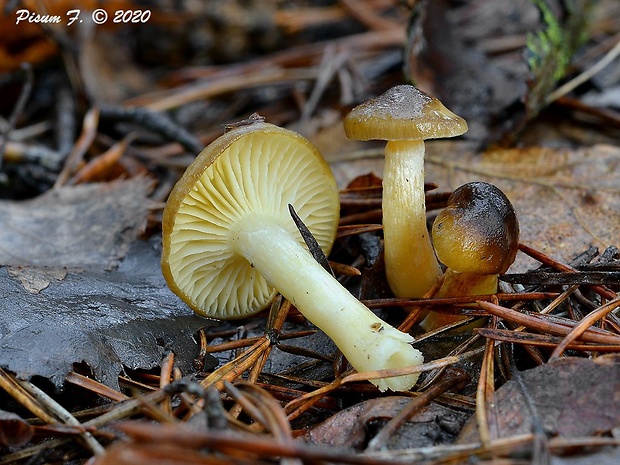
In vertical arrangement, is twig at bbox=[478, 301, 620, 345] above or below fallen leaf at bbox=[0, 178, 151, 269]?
below

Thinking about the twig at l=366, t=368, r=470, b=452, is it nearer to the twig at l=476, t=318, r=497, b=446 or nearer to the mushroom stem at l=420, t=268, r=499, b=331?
the twig at l=476, t=318, r=497, b=446

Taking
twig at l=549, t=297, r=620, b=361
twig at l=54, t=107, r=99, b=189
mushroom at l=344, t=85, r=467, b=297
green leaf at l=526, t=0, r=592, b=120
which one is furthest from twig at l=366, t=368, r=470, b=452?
twig at l=54, t=107, r=99, b=189

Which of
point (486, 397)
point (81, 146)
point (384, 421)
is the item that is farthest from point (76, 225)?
point (486, 397)

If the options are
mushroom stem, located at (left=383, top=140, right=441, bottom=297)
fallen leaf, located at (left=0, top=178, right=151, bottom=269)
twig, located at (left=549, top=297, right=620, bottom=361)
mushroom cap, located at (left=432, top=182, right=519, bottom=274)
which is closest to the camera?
twig, located at (left=549, top=297, right=620, bottom=361)

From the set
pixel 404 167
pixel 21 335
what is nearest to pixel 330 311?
pixel 404 167

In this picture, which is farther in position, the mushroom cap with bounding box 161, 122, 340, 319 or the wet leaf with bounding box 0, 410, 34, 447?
the mushroom cap with bounding box 161, 122, 340, 319

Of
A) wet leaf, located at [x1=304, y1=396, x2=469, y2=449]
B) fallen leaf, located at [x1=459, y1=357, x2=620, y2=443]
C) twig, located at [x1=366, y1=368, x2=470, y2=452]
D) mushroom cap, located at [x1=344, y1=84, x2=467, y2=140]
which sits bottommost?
wet leaf, located at [x1=304, y1=396, x2=469, y2=449]

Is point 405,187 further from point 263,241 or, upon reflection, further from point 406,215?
point 263,241

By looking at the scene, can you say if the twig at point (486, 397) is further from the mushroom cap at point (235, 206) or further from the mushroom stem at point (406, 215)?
the mushroom cap at point (235, 206)
